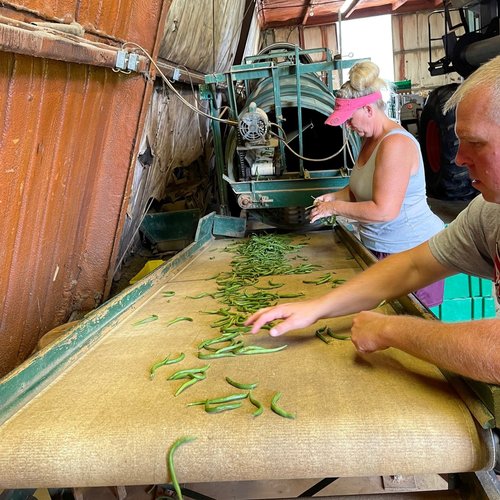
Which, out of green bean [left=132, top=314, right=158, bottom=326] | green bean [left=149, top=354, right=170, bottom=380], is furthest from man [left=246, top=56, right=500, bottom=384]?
green bean [left=132, top=314, right=158, bottom=326]

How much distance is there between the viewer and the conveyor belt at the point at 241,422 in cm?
131

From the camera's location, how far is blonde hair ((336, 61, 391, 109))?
3.01 m

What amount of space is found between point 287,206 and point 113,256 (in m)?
1.76

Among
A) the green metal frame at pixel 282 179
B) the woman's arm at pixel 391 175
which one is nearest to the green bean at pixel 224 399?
the woman's arm at pixel 391 175

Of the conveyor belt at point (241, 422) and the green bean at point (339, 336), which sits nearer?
the conveyor belt at point (241, 422)

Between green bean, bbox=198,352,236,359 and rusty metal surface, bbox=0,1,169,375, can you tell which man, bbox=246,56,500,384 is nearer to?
green bean, bbox=198,352,236,359

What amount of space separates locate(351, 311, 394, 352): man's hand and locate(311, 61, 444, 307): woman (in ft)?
4.24

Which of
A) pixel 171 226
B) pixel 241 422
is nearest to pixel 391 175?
pixel 241 422

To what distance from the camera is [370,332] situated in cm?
163

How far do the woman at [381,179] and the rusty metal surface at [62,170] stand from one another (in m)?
1.44

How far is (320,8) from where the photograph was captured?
14.4m

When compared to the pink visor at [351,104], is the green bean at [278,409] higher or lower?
lower

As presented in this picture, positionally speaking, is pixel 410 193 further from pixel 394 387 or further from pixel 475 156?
pixel 394 387

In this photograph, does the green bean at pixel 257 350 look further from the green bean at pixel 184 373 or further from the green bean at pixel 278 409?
the green bean at pixel 278 409
